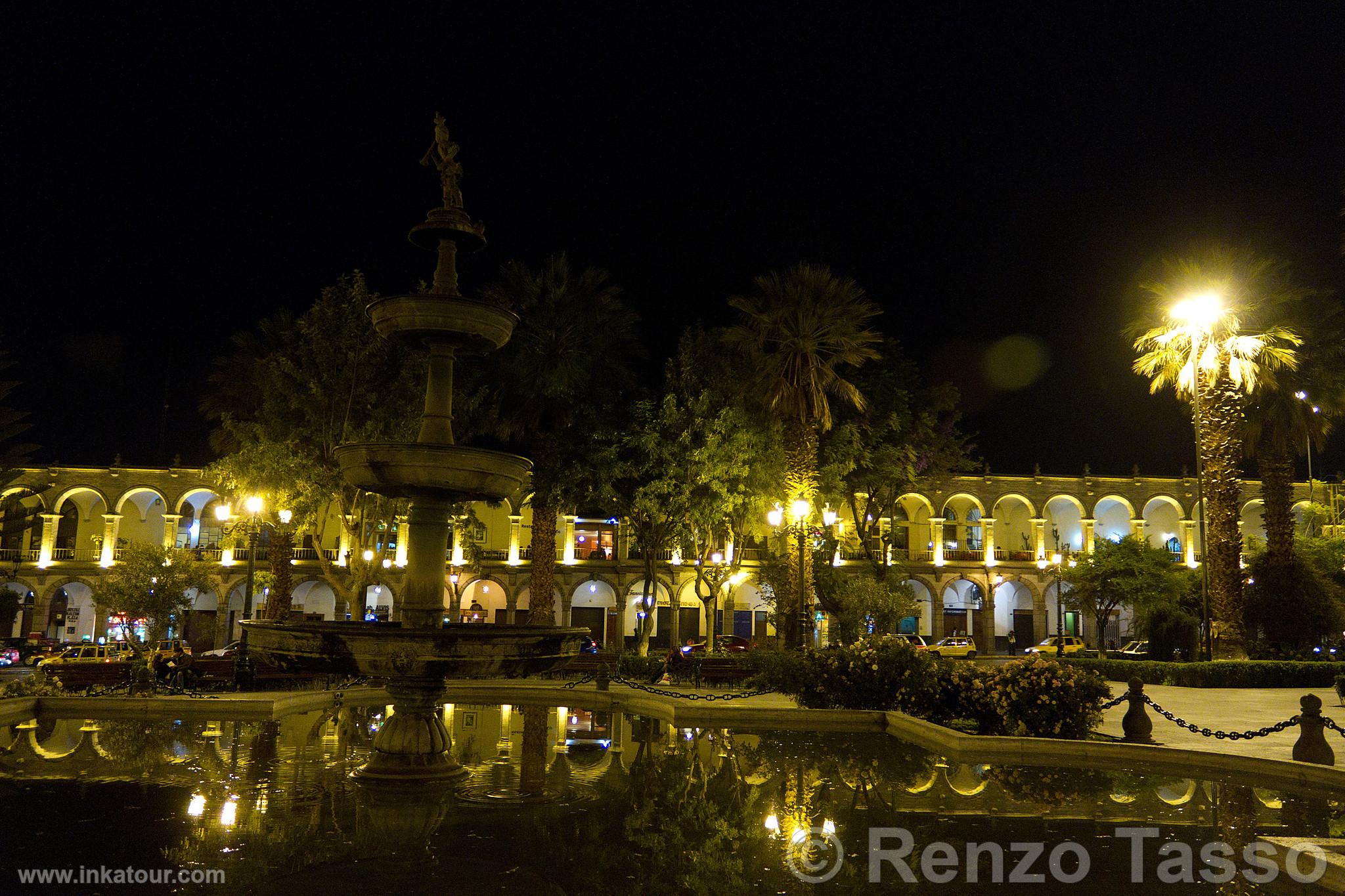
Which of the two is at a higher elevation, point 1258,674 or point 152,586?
point 152,586

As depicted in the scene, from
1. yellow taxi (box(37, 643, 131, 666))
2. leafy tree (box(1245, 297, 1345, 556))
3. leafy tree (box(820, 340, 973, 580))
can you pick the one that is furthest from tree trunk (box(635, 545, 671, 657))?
leafy tree (box(1245, 297, 1345, 556))

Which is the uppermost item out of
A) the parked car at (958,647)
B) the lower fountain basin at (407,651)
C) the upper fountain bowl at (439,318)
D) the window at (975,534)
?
the window at (975,534)

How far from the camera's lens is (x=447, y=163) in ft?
42.0

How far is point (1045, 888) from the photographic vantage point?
21.3 ft

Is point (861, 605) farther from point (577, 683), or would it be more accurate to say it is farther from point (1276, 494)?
point (1276, 494)

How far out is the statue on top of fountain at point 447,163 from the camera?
12.6 meters

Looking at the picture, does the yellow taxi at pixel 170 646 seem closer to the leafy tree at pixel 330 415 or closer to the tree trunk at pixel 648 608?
the leafy tree at pixel 330 415

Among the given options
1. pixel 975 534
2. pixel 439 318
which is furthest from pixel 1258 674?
pixel 975 534

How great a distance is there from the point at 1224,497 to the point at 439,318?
22883mm

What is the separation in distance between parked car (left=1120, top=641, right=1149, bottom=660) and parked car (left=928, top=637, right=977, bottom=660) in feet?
20.1

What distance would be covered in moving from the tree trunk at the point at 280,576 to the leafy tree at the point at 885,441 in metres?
16.0

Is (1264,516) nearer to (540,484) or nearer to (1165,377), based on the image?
(1165,377)

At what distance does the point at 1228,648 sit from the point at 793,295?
14305 millimetres

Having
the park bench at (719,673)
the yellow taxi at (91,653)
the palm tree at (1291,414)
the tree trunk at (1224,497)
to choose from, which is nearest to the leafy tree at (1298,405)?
the palm tree at (1291,414)
